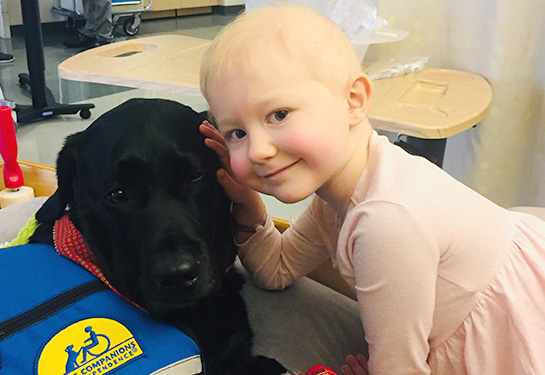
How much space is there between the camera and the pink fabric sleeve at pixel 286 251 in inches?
40.8

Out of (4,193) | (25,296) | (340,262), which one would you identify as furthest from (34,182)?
(340,262)

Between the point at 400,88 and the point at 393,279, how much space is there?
2.99 ft

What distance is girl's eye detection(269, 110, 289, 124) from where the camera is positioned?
0.72 metres

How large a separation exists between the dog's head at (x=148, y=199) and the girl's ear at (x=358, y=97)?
25cm

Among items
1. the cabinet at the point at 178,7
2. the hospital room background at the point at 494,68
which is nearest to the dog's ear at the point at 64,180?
the hospital room background at the point at 494,68

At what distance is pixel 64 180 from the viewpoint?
897mm

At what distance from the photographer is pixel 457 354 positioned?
82 centimetres

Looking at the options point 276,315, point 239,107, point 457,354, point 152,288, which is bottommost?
point 276,315

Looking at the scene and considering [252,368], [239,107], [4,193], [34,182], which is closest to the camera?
[239,107]

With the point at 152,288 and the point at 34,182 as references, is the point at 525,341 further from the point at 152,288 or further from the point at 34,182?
the point at 34,182

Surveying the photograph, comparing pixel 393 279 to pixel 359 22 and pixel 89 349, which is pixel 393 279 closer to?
pixel 89 349

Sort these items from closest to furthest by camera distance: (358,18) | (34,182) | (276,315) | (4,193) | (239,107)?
1. (239,107)
2. (276,315)
3. (4,193)
4. (34,182)
5. (358,18)

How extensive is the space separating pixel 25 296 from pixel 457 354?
646 mm

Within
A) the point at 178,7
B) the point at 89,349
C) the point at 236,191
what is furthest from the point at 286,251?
the point at 178,7
